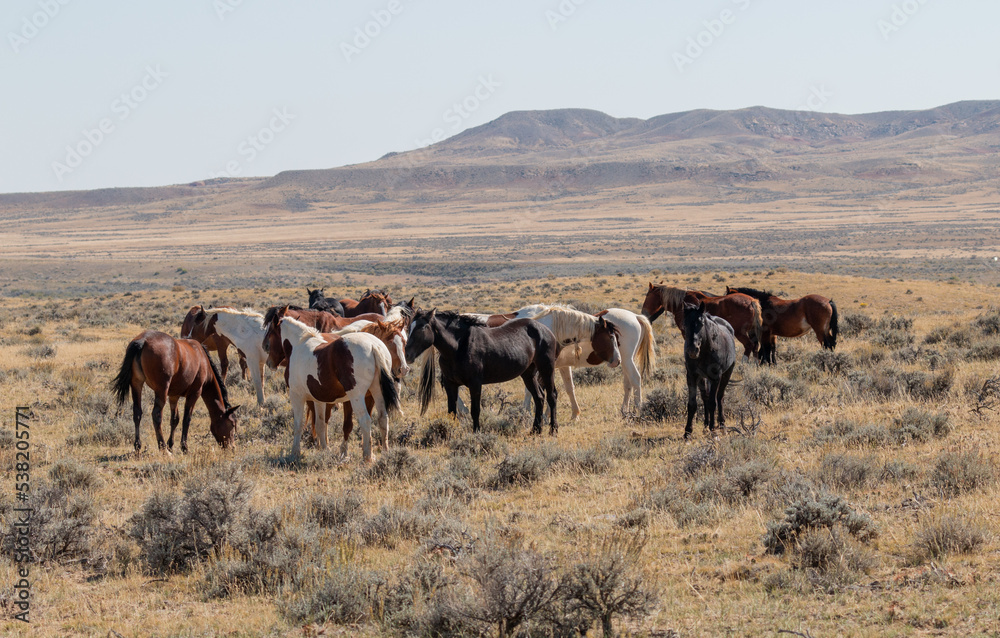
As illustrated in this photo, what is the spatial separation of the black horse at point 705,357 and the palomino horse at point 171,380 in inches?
225

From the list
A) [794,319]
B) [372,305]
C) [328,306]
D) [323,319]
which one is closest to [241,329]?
[323,319]

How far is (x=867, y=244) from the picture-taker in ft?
228

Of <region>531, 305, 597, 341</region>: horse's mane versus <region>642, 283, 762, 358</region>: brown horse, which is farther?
<region>642, 283, 762, 358</region>: brown horse

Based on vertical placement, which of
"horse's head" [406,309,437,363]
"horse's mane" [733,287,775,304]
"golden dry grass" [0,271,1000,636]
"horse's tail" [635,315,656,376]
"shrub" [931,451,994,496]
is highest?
"horse's head" [406,309,437,363]

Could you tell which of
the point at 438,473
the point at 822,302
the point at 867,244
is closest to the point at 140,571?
the point at 438,473

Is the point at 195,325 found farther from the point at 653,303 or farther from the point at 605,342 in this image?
the point at 653,303

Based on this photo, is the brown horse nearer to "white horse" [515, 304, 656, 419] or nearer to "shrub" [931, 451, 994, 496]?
"white horse" [515, 304, 656, 419]

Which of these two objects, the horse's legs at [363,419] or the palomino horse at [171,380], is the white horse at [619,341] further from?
the palomino horse at [171,380]

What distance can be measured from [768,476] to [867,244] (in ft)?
226

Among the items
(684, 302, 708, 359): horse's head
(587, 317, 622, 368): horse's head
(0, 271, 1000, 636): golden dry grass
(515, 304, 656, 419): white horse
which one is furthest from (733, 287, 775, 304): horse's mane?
(684, 302, 708, 359): horse's head

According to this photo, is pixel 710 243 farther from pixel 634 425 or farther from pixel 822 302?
pixel 634 425

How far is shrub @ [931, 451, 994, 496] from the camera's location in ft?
23.0

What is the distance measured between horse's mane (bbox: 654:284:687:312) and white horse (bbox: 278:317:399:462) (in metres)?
6.94

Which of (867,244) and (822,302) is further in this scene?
(867,244)
